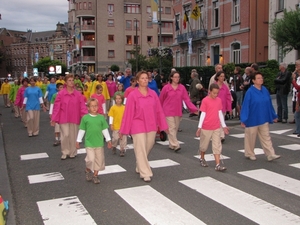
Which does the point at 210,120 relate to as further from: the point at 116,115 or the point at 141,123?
the point at 116,115

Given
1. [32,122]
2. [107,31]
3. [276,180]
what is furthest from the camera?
[107,31]

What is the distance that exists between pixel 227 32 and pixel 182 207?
32266 millimetres

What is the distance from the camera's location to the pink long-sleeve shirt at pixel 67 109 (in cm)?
948

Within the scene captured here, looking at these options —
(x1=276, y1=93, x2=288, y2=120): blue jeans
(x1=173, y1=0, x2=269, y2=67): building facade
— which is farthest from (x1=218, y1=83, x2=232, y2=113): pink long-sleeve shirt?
(x1=173, y1=0, x2=269, y2=67): building facade

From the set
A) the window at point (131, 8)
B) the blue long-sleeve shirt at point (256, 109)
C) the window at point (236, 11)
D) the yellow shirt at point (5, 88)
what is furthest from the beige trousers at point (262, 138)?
the window at point (131, 8)

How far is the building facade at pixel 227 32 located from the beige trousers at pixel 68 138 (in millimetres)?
24047

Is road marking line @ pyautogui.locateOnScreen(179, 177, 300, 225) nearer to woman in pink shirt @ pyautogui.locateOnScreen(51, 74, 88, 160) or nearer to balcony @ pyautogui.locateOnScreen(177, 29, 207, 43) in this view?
woman in pink shirt @ pyautogui.locateOnScreen(51, 74, 88, 160)

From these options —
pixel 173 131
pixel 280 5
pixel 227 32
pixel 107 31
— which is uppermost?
pixel 107 31

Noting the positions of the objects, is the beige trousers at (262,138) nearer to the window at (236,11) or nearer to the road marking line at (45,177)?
the road marking line at (45,177)

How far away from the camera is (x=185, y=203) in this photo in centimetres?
598

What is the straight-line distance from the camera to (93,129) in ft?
24.1

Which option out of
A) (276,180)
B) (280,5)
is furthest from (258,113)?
(280,5)

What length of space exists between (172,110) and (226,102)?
1.74 metres

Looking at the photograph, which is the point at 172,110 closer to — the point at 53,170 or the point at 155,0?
the point at 53,170
